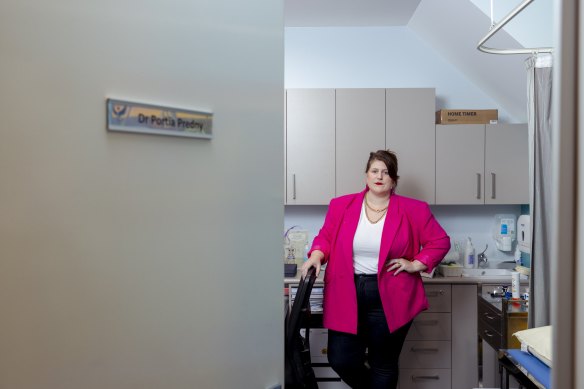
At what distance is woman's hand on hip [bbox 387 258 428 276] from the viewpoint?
8.87 ft

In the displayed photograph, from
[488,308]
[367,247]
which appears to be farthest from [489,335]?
[367,247]

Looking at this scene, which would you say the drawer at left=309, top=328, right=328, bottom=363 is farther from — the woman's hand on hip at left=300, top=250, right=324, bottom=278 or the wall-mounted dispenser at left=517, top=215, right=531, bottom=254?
the wall-mounted dispenser at left=517, top=215, right=531, bottom=254

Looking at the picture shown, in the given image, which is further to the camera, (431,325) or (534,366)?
(431,325)

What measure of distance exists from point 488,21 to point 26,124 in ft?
9.24

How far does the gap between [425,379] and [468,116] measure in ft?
6.09

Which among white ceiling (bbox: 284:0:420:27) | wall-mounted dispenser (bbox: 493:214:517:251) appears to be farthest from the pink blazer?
white ceiling (bbox: 284:0:420:27)

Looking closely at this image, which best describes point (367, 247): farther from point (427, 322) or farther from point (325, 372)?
point (325, 372)

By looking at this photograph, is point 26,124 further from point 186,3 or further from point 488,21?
point 488,21

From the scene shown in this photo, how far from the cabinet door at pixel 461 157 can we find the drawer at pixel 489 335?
2.93 feet

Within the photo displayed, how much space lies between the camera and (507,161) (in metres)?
3.64

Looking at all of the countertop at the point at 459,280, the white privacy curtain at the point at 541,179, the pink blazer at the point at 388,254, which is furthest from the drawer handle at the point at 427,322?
the white privacy curtain at the point at 541,179

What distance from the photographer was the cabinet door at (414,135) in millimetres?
3633

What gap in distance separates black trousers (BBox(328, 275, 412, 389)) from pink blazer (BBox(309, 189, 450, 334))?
6 centimetres

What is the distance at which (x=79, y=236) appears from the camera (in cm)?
71
